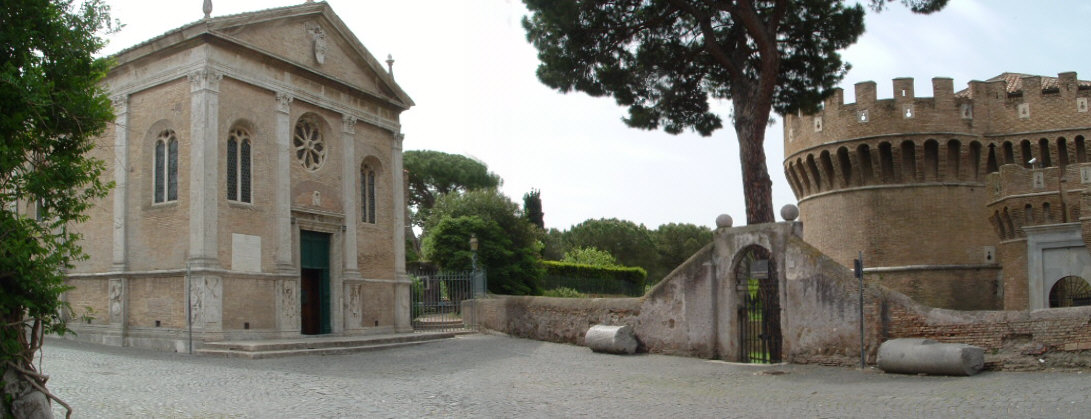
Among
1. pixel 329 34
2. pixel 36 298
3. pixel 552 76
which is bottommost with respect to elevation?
pixel 36 298

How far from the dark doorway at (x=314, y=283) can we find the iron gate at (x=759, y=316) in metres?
10.2

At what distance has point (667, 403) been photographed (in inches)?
359

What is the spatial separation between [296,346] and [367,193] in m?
6.31

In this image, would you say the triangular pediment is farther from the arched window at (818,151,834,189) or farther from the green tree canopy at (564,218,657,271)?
the green tree canopy at (564,218,657,271)

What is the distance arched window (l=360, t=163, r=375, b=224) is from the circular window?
1.57 m

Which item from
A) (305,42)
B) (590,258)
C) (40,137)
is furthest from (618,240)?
(40,137)

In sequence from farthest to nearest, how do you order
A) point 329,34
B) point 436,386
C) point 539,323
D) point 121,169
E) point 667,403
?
point 329,34 → point 539,323 → point 121,169 → point 436,386 → point 667,403

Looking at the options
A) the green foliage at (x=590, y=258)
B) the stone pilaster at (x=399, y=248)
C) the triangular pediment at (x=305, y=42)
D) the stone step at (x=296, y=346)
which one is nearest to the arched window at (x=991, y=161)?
the green foliage at (x=590, y=258)

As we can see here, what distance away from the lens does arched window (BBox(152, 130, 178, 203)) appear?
17.1m

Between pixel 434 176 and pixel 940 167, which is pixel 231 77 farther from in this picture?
pixel 434 176

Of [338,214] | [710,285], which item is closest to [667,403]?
[710,285]

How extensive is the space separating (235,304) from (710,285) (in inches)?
373

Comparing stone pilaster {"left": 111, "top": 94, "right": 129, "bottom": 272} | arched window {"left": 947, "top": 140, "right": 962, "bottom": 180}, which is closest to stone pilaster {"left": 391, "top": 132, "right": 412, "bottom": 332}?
stone pilaster {"left": 111, "top": 94, "right": 129, "bottom": 272}

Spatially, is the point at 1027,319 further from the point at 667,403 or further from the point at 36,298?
the point at 36,298
